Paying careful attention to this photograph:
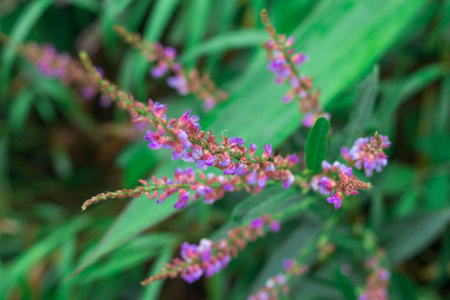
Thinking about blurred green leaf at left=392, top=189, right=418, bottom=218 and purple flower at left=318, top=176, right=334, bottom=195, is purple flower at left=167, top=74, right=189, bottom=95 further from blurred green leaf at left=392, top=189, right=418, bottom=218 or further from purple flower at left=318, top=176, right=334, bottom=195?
blurred green leaf at left=392, top=189, right=418, bottom=218

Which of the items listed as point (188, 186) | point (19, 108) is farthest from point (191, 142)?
point (19, 108)

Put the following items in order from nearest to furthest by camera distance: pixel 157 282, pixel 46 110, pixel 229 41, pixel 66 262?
pixel 157 282 → pixel 229 41 → pixel 66 262 → pixel 46 110

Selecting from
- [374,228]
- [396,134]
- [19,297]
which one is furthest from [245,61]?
[19,297]

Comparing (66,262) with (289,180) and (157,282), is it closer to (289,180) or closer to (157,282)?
(157,282)

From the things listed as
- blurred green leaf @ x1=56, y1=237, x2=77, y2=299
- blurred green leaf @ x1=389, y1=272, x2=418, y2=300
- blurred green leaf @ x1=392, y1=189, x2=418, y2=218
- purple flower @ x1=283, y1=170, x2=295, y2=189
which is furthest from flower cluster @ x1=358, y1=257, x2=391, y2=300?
blurred green leaf @ x1=56, y1=237, x2=77, y2=299

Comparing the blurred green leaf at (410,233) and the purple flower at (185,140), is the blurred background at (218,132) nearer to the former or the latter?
the blurred green leaf at (410,233)

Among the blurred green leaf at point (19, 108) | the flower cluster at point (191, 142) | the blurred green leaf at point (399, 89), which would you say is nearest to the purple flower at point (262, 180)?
the flower cluster at point (191, 142)
